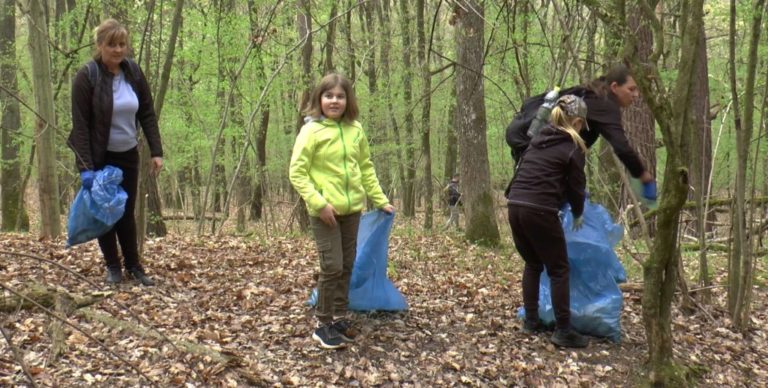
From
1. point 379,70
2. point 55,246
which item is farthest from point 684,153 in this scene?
point 379,70

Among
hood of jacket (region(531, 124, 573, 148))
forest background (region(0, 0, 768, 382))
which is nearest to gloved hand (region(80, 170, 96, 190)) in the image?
forest background (region(0, 0, 768, 382))

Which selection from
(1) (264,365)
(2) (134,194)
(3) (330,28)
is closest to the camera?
(1) (264,365)

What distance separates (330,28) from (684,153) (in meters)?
7.33

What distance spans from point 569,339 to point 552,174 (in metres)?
1.04

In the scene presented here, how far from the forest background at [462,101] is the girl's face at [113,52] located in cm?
67

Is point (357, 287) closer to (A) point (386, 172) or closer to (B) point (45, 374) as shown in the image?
(B) point (45, 374)

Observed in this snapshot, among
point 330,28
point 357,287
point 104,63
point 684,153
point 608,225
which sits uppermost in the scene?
point 330,28

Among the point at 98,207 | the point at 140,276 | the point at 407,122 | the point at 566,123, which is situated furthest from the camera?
the point at 407,122

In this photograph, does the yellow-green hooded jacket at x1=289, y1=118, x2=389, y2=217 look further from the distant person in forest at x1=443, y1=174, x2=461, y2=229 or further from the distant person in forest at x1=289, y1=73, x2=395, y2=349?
the distant person in forest at x1=443, y1=174, x2=461, y2=229

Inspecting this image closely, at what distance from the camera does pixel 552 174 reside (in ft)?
10.9

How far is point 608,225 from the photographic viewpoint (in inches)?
143

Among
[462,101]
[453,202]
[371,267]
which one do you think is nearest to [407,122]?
[453,202]

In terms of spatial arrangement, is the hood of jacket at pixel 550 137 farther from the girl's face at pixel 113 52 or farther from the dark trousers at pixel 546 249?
the girl's face at pixel 113 52

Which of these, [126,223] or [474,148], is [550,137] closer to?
[126,223]
